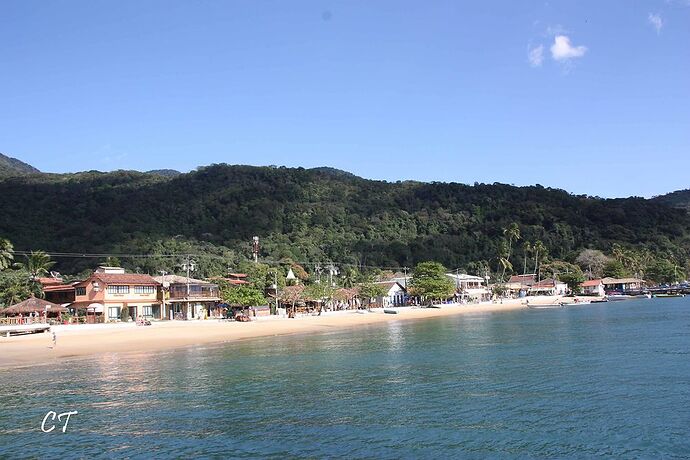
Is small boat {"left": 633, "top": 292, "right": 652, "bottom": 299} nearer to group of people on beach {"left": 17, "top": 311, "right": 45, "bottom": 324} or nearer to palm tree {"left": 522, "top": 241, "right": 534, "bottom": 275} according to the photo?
palm tree {"left": 522, "top": 241, "right": 534, "bottom": 275}

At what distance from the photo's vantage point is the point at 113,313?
208 ft

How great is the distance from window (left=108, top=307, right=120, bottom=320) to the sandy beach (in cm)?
575

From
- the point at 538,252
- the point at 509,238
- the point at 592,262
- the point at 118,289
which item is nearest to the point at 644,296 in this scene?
the point at 592,262

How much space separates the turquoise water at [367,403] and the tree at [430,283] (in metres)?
60.7

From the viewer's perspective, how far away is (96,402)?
74.5ft

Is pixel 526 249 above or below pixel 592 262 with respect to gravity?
above

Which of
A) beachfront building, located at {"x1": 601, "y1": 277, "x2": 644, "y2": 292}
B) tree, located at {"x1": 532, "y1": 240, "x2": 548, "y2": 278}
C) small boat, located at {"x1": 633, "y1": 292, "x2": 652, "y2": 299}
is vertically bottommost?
small boat, located at {"x1": 633, "y1": 292, "x2": 652, "y2": 299}

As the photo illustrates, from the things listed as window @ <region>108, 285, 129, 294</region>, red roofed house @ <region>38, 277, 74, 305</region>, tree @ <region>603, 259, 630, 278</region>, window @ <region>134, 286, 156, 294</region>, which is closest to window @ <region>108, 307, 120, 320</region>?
window @ <region>108, 285, 129, 294</region>

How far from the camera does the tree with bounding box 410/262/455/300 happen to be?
98188 mm

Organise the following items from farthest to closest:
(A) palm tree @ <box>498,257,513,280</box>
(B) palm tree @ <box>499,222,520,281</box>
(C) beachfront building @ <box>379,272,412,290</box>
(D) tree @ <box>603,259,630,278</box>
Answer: (B) palm tree @ <box>499,222,520,281</box> → (A) palm tree @ <box>498,257,513,280</box> → (D) tree @ <box>603,259,630,278</box> → (C) beachfront building @ <box>379,272,412,290</box>

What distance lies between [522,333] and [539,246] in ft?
332

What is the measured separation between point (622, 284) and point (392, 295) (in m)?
60.5

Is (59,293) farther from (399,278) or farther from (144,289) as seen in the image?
(399,278)

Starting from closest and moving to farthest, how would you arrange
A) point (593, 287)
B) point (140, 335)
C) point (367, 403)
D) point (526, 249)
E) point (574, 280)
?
point (367, 403), point (140, 335), point (574, 280), point (593, 287), point (526, 249)
